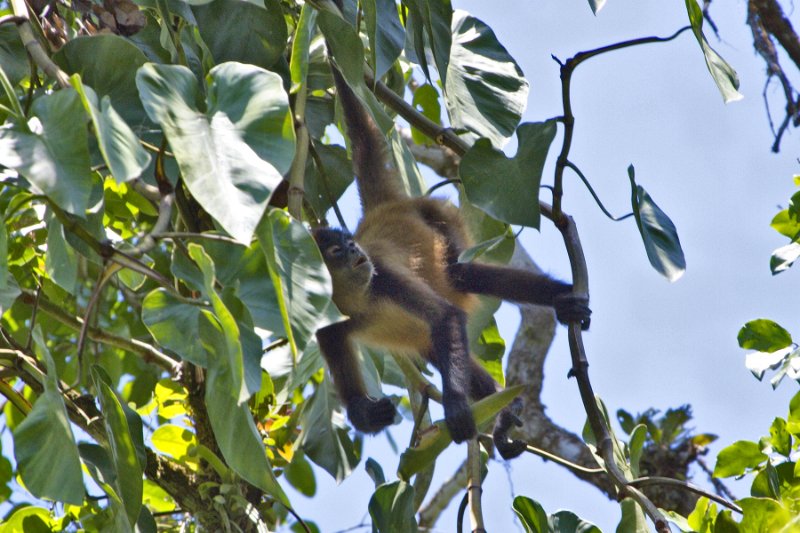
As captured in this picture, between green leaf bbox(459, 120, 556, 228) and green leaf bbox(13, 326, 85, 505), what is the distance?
2.86 ft

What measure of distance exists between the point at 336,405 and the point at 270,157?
188cm

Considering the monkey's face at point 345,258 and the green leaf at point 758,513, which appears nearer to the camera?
the green leaf at point 758,513

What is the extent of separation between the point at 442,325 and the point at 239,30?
159cm

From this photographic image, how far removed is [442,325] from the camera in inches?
133

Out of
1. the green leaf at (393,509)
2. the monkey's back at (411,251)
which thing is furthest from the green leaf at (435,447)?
the monkey's back at (411,251)

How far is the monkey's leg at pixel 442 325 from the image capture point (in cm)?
312

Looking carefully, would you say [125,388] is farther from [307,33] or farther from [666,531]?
[666,531]

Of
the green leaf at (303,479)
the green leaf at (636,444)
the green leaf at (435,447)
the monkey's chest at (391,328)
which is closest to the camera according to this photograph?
the green leaf at (435,447)

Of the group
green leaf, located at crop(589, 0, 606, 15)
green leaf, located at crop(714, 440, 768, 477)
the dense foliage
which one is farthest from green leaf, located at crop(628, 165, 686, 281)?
green leaf, located at crop(714, 440, 768, 477)

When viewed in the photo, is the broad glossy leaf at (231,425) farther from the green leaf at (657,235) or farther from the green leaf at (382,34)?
the green leaf at (657,235)

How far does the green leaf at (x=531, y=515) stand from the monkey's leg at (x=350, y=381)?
1.45 m

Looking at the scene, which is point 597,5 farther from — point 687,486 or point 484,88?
point 687,486

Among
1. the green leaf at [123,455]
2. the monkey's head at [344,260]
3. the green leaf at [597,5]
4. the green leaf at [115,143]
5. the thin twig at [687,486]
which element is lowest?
the thin twig at [687,486]

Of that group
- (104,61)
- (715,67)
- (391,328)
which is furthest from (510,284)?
(104,61)
